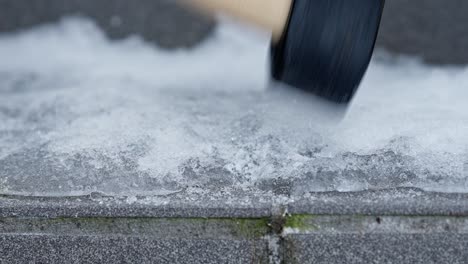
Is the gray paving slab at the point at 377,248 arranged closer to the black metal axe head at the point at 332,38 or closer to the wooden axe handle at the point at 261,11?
the black metal axe head at the point at 332,38

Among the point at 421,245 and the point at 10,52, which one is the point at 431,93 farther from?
the point at 10,52

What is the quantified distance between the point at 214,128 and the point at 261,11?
0.30 meters

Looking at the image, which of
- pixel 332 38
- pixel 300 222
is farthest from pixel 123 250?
pixel 332 38

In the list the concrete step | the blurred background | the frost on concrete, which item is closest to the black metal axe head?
the frost on concrete

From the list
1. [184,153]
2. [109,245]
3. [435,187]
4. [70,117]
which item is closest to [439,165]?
[435,187]

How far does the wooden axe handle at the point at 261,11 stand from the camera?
124 cm

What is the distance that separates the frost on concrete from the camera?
124 cm

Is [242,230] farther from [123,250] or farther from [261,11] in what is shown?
[261,11]

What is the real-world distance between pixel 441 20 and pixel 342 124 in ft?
1.87

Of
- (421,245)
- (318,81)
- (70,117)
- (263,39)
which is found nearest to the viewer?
(421,245)

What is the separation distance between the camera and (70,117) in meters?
1.40

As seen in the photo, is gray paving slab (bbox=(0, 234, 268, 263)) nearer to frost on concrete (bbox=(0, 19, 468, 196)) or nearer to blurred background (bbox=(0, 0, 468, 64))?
frost on concrete (bbox=(0, 19, 468, 196))

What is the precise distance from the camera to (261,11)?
126 centimetres

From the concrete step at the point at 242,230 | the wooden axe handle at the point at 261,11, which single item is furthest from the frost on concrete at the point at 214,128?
the wooden axe handle at the point at 261,11
